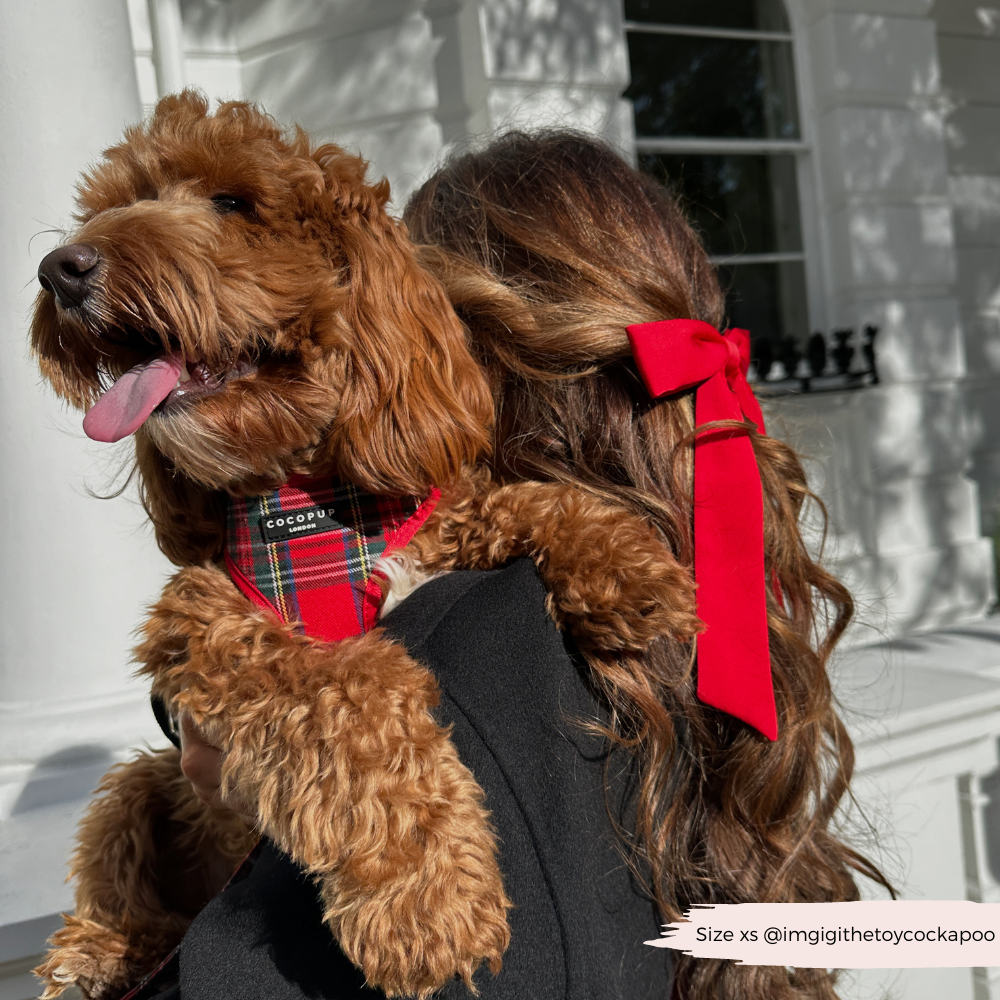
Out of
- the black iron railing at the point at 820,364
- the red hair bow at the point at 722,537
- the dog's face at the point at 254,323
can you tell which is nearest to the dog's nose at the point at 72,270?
the dog's face at the point at 254,323

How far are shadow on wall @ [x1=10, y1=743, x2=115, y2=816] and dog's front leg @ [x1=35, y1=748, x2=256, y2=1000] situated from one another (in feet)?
2.36

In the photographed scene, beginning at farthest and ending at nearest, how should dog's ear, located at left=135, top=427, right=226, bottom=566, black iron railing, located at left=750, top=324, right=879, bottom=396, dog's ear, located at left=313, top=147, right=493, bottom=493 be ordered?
black iron railing, located at left=750, top=324, right=879, bottom=396, dog's ear, located at left=135, top=427, right=226, bottom=566, dog's ear, located at left=313, top=147, right=493, bottom=493

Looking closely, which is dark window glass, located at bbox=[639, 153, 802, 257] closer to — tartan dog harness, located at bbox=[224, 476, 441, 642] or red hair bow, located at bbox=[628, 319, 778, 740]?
red hair bow, located at bbox=[628, 319, 778, 740]

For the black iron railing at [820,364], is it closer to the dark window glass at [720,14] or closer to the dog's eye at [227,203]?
the dark window glass at [720,14]

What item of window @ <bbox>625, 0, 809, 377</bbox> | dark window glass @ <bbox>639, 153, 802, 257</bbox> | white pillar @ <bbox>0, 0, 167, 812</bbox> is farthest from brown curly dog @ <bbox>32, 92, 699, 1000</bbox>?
dark window glass @ <bbox>639, 153, 802, 257</bbox>

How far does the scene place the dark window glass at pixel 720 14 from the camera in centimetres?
571

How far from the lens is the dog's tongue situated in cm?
117

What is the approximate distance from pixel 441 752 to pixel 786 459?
0.84m

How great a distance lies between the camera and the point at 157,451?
140 centimetres

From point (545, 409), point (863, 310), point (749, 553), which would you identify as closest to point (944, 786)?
point (749, 553)

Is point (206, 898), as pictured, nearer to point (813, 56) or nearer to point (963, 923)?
point (963, 923)

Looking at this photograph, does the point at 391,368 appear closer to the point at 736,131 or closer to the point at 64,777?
→ the point at 64,777

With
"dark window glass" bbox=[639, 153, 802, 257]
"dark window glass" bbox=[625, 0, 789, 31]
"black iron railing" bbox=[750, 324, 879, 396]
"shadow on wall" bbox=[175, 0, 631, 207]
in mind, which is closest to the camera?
"shadow on wall" bbox=[175, 0, 631, 207]

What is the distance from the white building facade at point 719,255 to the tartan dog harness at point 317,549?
595 mm
